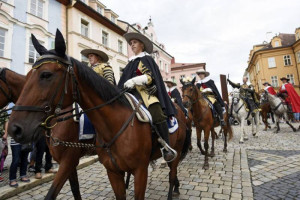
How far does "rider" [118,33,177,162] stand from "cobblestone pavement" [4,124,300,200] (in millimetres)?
1828

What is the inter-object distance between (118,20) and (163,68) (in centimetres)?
1161

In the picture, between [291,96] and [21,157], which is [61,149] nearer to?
[21,157]

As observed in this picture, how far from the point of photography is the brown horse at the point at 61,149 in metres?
2.64

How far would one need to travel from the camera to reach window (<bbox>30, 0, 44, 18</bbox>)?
13.1 metres

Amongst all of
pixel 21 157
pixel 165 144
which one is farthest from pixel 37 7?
pixel 165 144

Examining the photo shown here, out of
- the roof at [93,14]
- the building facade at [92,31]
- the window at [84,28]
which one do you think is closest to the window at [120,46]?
the building facade at [92,31]

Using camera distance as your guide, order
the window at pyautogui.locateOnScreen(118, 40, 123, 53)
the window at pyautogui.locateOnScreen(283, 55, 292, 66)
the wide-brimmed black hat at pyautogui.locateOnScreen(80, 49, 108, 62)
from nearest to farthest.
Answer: the wide-brimmed black hat at pyautogui.locateOnScreen(80, 49, 108, 62) < the window at pyautogui.locateOnScreen(118, 40, 123, 53) < the window at pyautogui.locateOnScreen(283, 55, 292, 66)

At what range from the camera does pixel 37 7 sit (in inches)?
532

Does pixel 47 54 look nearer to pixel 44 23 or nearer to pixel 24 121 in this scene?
pixel 24 121

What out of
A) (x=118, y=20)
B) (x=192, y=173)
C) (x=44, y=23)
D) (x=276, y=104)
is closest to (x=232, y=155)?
(x=192, y=173)

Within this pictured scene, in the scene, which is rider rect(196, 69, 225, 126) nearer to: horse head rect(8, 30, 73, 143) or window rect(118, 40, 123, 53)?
horse head rect(8, 30, 73, 143)

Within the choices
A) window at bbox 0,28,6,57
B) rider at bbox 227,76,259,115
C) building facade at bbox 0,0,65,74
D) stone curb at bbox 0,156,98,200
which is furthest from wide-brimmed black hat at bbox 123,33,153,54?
window at bbox 0,28,6,57

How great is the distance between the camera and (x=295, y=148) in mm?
6723

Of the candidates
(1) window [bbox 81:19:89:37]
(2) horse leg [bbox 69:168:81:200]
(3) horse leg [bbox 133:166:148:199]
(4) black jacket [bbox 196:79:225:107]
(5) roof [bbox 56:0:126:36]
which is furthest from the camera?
(1) window [bbox 81:19:89:37]
